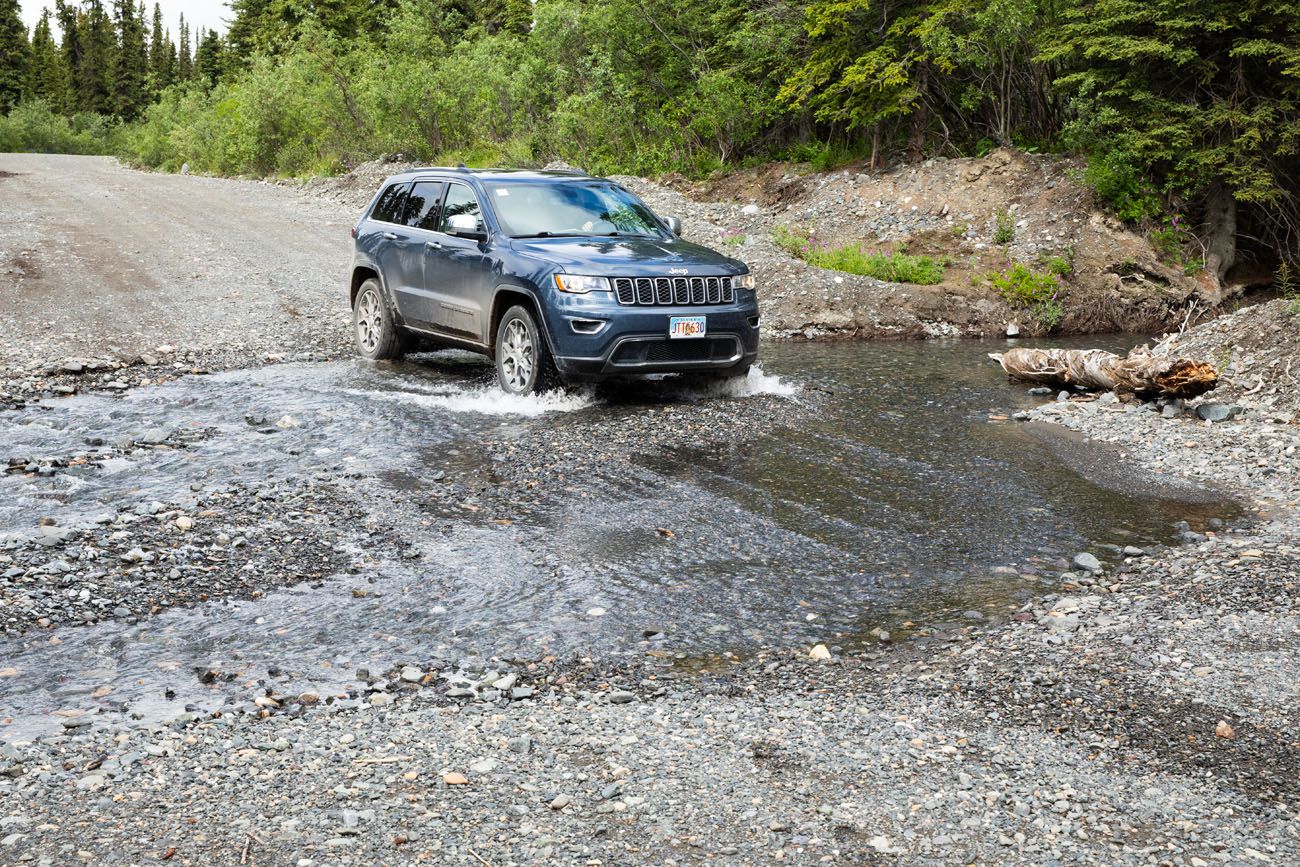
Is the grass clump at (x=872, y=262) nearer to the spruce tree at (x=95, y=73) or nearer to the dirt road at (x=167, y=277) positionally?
the dirt road at (x=167, y=277)

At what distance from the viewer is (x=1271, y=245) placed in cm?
1855


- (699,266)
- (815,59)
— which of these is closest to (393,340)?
(699,266)

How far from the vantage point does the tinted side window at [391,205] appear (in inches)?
484

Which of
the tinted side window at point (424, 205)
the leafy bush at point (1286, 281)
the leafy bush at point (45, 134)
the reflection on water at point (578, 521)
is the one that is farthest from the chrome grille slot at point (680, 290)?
the leafy bush at point (45, 134)

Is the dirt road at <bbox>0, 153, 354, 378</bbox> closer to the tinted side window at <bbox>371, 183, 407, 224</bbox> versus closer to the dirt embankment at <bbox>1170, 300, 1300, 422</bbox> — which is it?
the tinted side window at <bbox>371, 183, 407, 224</bbox>

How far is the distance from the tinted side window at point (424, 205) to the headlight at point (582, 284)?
2.39 meters

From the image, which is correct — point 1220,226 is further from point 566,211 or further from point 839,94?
point 566,211

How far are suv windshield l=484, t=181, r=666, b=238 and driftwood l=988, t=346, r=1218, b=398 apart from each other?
14.2 ft

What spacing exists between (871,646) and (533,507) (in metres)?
2.89

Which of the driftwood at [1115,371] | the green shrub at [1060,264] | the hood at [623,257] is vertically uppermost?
the hood at [623,257]

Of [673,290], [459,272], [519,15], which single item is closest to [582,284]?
[673,290]

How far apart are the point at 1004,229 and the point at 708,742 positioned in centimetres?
1599

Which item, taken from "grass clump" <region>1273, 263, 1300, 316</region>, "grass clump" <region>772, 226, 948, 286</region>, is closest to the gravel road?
"grass clump" <region>772, 226, 948, 286</region>

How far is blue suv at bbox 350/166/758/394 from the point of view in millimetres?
9828
